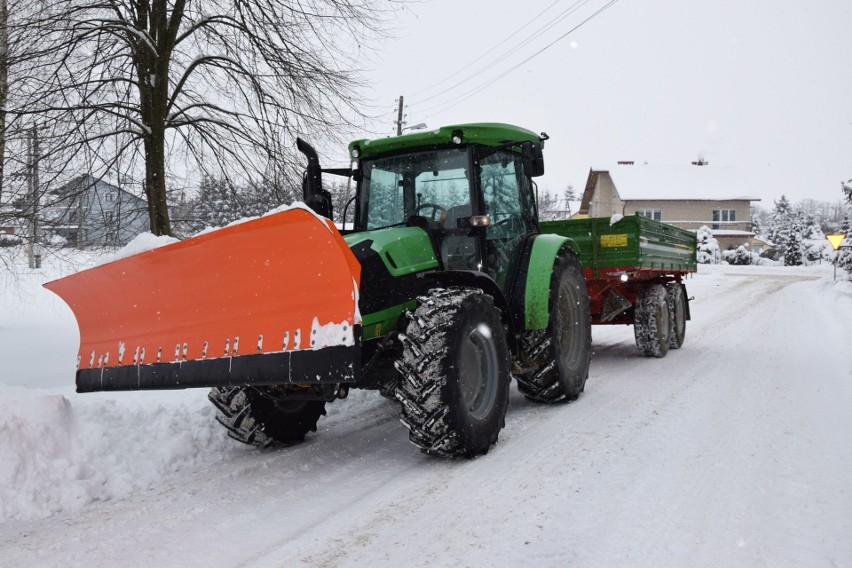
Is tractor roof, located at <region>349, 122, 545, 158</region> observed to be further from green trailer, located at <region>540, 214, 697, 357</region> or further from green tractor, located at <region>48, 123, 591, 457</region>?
green trailer, located at <region>540, 214, 697, 357</region>

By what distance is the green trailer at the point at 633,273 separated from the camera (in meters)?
7.98

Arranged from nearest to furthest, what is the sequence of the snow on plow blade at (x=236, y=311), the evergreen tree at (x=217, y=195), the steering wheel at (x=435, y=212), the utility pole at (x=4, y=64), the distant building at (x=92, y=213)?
the snow on plow blade at (x=236, y=311) < the steering wheel at (x=435, y=212) < the utility pole at (x=4, y=64) < the distant building at (x=92, y=213) < the evergreen tree at (x=217, y=195)

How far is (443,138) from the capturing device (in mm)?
4930

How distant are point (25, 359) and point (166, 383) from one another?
19.9 ft

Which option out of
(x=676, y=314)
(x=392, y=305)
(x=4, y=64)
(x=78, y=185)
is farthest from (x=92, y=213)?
(x=676, y=314)

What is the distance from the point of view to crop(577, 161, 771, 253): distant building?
167ft

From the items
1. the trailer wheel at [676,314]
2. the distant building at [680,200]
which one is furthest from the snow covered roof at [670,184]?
the trailer wheel at [676,314]

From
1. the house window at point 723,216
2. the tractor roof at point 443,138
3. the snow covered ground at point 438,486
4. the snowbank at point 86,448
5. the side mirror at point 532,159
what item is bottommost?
the snow covered ground at point 438,486

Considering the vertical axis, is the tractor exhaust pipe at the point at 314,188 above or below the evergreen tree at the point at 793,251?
above

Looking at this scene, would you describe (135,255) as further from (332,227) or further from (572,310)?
(572,310)

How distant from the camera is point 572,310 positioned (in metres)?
6.20

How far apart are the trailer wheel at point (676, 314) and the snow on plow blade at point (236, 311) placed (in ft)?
23.1

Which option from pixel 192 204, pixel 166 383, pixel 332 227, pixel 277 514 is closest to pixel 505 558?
pixel 277 514

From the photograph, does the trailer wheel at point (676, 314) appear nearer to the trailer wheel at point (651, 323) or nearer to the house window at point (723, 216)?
the trailer wheel at point (651, 323)
